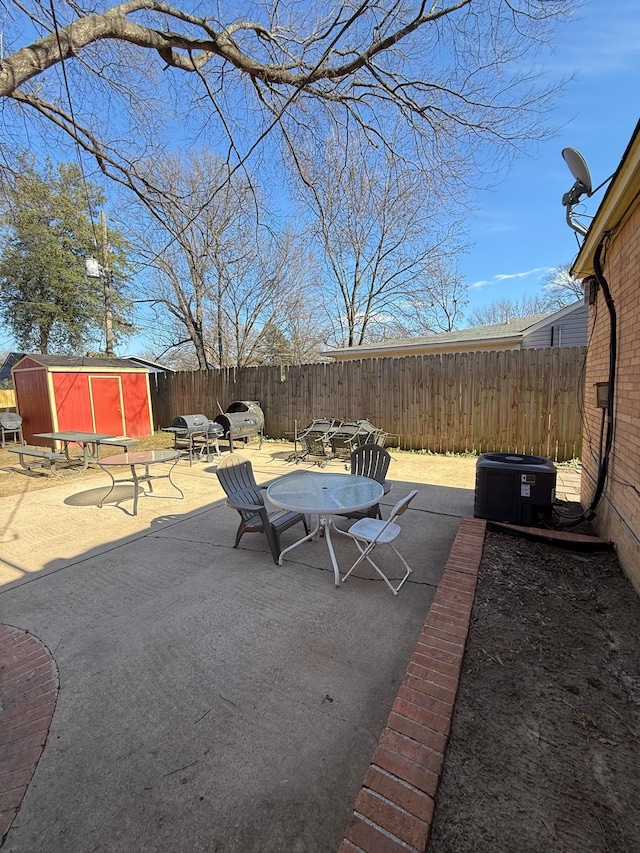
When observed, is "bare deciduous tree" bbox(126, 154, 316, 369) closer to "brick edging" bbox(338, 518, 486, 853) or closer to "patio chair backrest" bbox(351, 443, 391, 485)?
"patio chair backrest" bbox(351, 443, 391, 485)

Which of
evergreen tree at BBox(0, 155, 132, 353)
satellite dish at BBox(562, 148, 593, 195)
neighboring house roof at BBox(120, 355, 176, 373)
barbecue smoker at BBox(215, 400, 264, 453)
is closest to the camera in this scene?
satellite dish at BBox(562, 148, 593, 195)

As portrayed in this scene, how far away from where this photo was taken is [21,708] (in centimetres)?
198

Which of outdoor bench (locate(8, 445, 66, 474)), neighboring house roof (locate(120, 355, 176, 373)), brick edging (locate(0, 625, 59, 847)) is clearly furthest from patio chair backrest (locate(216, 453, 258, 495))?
neighboring house roof (locate(120, 355, 176, 373))

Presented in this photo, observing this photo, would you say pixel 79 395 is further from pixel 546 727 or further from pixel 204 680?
pixel 546 727

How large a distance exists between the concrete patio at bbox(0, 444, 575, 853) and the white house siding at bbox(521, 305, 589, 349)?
8493mm

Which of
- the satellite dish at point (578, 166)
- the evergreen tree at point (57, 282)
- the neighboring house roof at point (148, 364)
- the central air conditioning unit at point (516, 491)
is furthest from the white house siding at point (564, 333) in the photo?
the evergreen tree at point (57, 282)

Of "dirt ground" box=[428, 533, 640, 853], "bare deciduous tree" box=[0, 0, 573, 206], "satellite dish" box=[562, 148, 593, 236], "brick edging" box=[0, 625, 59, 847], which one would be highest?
"bare deciduous tree" box=[0, 0, 573, 206]

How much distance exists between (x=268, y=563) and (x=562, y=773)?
8.27 ft

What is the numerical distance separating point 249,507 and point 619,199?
380 cm

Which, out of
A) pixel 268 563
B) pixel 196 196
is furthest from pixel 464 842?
pixel 196 196

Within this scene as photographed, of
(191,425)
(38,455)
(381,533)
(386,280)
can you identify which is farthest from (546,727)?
(386,280)

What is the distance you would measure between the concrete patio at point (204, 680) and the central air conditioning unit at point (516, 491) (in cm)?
54

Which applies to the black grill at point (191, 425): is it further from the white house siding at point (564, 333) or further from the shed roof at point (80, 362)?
the white house siding at point (564, 333)

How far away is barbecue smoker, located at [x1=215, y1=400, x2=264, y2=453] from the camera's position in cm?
908
